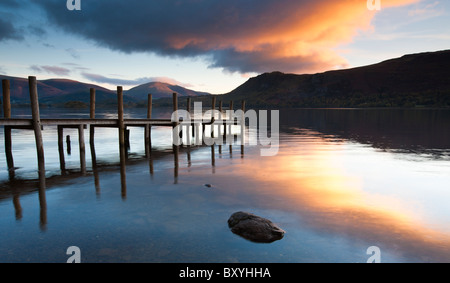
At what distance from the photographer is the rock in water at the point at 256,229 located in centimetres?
609

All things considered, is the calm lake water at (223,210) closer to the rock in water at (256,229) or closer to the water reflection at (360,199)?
the water reflection at (360,199)

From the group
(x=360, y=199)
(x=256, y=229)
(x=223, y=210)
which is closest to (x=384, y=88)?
(x=360, y=199)

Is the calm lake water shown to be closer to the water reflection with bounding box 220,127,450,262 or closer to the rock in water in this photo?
the water reflection with bounding box 220,127,450,262

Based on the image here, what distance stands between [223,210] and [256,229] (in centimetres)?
179

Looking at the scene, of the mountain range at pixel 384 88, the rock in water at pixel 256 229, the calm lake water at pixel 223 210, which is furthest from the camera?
the mountain range at pixel 384 88

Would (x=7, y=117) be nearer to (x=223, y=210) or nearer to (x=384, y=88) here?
(x=223, y=210)

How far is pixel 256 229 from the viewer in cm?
622

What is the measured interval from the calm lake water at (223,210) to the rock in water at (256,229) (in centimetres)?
17

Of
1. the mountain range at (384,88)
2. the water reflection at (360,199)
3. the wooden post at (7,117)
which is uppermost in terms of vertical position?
the mountain range at (384,88)

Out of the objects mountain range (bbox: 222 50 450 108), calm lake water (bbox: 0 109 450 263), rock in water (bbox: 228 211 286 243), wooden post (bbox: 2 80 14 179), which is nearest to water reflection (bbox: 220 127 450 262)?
calm lake water (bbox: 0 109 450 263)

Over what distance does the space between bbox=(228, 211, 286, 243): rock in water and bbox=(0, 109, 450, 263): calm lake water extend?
17 centimetres

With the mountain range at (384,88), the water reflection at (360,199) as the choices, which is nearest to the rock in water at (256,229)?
the water reflection at (360,199)

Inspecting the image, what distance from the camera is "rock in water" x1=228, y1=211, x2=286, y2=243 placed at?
6.09 meters
